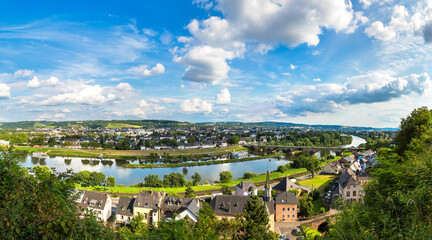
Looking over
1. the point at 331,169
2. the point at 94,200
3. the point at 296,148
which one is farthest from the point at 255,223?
the point at 296,148

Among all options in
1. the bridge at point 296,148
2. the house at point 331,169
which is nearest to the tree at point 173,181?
the house at point 331,169

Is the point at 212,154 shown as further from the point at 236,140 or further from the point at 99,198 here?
the point at 99,198

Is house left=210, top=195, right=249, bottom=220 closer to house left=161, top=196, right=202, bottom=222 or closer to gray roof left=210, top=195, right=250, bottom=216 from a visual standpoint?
gray roof left=210, top=195, right=250, bottom=216

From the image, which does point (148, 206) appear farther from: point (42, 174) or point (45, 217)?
point (45, 217)

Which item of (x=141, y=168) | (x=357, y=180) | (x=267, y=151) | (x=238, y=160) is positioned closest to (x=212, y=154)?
(x=238, y=160)

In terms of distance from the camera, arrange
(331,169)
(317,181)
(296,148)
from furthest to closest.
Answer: (296,148) < (331,169) < (317,181)
